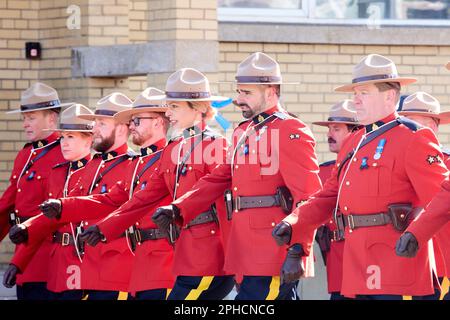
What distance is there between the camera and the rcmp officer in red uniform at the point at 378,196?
25.9 ft

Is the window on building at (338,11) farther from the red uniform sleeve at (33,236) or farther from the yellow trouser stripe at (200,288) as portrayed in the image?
the yellow trouser stripe at (200,288)

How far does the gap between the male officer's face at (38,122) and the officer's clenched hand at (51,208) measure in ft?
5.30

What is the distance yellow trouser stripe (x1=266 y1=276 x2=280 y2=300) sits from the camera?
8.60 metres

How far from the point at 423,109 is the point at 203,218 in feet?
5.94

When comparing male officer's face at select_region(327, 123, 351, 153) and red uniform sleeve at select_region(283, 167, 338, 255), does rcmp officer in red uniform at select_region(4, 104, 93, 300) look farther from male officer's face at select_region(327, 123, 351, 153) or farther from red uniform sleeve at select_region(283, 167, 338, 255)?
red uniform sleeve at select_region(283, 167, 338, 255)

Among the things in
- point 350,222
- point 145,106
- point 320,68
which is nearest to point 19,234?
point 145,106

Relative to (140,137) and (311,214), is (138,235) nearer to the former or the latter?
(140,137)

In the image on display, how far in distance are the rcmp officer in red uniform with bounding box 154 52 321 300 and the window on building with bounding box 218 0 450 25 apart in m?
4.68

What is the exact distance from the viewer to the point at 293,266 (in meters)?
8.22

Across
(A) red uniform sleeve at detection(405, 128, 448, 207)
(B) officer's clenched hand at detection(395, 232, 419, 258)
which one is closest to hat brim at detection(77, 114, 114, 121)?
(A) red uniform sleeve at detection(405, 128, 448, 207)

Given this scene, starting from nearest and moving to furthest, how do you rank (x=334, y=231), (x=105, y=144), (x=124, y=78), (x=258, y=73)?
(x=258, y=73), (x=334, y=231), (x=105, y=144), (x=124, y=78)

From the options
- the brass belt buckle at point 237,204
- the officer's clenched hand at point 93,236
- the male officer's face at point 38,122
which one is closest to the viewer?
the brass belt buckle at point 237,204

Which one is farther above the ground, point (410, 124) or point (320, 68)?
point (410, 124)

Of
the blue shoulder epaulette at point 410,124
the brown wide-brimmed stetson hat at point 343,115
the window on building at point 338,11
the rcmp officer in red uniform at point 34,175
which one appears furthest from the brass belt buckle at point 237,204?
the window on building at point 338,11
